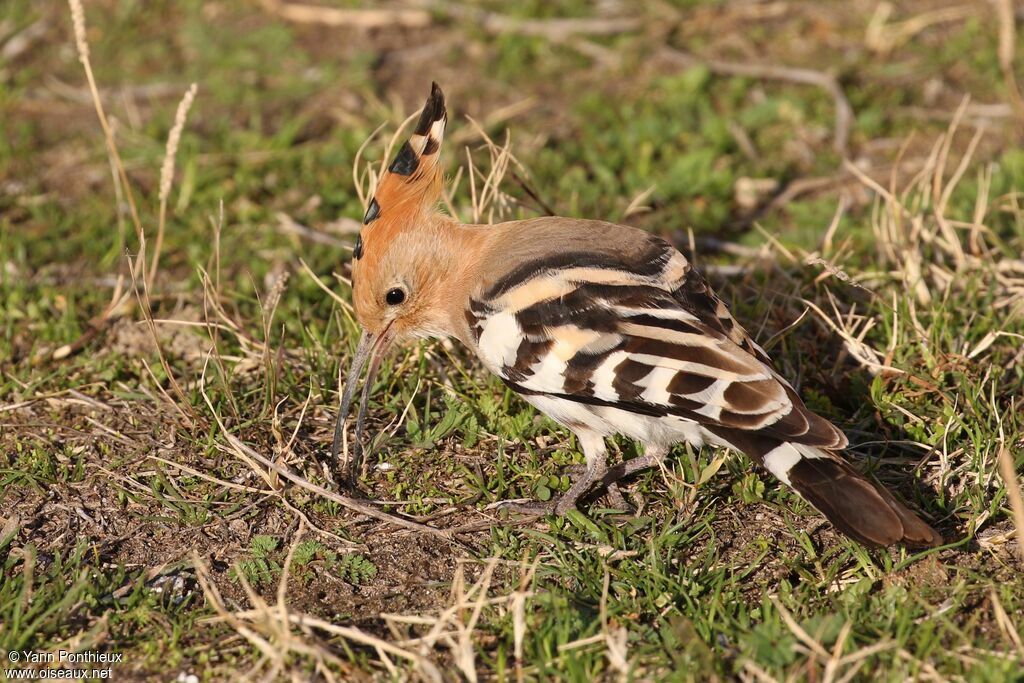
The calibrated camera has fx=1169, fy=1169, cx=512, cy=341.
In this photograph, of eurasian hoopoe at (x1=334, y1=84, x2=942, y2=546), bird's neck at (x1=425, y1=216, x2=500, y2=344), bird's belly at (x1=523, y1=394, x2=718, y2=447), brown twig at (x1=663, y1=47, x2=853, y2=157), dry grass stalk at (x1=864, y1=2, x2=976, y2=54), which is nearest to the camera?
eurasian hoopoe at (x1=334, y1=84, x2=942, y2=546)

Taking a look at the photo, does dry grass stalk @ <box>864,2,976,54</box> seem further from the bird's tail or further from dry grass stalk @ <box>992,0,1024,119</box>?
the bird's tail

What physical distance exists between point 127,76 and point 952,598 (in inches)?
180

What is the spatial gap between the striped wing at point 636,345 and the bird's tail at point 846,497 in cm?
7

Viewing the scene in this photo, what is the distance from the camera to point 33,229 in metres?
4.57

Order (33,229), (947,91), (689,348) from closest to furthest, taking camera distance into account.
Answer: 1. (689,348)
2. (33,229)
3. (947,91)

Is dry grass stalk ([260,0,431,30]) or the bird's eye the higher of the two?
dry grass stalk ([260,0,431,30])

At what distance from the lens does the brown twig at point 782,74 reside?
520 cm

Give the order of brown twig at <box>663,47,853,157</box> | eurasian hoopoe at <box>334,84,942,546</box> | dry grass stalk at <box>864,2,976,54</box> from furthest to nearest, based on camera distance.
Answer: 1. dry grass stalk at <box>864,2,976,54</box>
2. brown twig at <box>663,47,853,157</box>
3. eurasian hoopoe at <box>334,84,942,546</box>

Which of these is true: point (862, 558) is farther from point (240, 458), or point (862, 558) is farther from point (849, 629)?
point (240, 458)

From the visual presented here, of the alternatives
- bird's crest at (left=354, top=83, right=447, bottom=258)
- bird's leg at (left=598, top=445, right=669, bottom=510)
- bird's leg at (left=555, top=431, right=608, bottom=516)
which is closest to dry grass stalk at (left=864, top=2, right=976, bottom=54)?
bird's crest at (left=354, top=83, right=447, bottom=258)

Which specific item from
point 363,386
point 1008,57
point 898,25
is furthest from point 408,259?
point 898,25

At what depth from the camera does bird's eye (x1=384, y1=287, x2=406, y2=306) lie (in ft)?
11.3

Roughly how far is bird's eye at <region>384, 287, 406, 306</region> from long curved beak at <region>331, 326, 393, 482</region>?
3.3 inches

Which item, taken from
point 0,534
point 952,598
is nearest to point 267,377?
point 0,534
